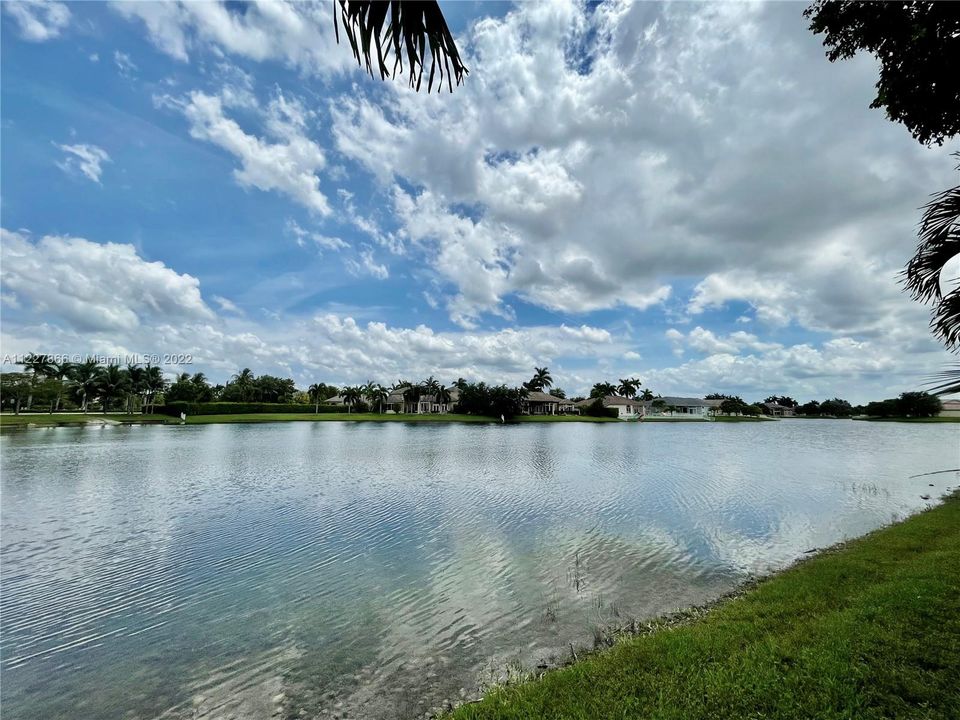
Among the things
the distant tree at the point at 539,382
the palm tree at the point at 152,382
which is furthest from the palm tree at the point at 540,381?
the palm tree at the point at 152,382

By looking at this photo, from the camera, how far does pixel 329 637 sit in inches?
299

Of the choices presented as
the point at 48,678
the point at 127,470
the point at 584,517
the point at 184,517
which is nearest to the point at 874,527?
the point at 584,517

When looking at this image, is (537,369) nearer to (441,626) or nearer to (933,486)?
(933,486)

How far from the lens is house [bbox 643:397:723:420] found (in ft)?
458

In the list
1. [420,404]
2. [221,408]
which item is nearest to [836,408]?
[420,404]

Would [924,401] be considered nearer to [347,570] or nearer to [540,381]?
→ [347,570]

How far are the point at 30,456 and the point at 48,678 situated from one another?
33211 mm

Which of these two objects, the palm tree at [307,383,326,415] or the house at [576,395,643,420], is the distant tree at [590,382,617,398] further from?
the palm tree at [307,383,326,415]

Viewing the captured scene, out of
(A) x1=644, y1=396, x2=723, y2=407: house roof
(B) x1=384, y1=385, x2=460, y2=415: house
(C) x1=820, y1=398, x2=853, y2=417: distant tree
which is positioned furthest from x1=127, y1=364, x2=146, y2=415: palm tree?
(C) x1=820, y1=398, x2=853, y2=417: distant tree

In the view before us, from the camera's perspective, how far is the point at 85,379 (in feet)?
301

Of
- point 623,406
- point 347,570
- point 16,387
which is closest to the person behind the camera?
point 347,570

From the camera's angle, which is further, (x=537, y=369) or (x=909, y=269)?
(x=537, y=369)

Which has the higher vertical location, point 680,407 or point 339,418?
point 680,407

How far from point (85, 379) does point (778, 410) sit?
698ft
